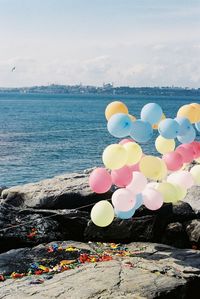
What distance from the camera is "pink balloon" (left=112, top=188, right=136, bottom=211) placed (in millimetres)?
9695

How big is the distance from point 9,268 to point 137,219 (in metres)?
3.62

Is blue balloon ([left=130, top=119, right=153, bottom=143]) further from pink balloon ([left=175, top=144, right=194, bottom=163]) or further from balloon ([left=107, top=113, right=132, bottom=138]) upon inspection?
pink balloon ([left=175, top=144, right=194, bottom=163])

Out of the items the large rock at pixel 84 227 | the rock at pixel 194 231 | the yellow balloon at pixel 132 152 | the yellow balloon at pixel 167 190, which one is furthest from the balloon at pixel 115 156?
the rock at pixel 194 231

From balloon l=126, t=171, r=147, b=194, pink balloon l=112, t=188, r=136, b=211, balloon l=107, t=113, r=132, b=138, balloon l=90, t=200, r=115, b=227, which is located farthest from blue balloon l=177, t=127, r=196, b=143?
balloon l=90, t=200, r=115, b=227

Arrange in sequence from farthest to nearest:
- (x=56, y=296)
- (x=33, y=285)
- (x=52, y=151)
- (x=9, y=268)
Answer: (x=52, y=151)
(x=9, y=268)
(x=33, y=285)
(x=56, y=296)

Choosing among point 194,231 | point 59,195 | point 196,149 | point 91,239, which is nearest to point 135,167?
point 196,149

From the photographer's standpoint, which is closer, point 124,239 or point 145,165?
point 145,165

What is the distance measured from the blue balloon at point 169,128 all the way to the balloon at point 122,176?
1037mm

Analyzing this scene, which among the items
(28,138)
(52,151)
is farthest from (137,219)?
(28,138)

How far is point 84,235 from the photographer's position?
12.7m

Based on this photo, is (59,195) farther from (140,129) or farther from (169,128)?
(169,128)

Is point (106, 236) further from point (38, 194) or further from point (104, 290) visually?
point (104, 290)

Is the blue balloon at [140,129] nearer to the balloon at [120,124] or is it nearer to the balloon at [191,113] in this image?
the balloon at [120,124]

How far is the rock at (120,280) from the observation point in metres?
9.11
